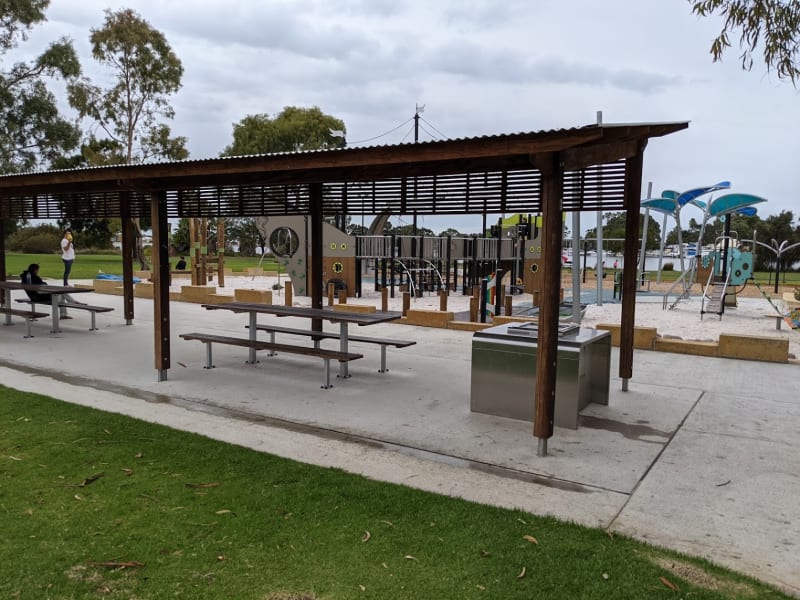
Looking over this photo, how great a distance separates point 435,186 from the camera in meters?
7.70

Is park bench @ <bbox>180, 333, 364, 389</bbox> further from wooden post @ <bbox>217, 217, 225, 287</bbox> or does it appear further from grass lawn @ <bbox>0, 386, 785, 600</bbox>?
wooden post @ <bbox>217, 217, 225, 287</bbox>

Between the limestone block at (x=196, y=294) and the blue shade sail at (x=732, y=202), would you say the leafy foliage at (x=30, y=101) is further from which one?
the blue shade sail at (x=732, y=202)

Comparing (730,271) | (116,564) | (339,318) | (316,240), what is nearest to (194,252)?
(316,240)

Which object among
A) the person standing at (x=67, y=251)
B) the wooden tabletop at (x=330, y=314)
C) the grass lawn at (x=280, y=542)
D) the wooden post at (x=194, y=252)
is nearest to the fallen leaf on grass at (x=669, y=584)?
the grass lawn at (x=280, y=542)

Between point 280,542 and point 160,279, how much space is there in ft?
15.1

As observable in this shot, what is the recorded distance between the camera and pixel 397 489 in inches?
164

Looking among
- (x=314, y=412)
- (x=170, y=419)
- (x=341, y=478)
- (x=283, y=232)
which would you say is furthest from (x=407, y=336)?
(x=283, y=232)

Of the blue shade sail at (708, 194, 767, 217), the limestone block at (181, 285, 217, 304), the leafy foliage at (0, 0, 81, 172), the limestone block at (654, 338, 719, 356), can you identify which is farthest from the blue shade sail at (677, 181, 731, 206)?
the leafy foliage at (0, 0, 81, 172)

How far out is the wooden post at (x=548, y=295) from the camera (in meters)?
4.74

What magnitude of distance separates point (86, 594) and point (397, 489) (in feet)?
6.39

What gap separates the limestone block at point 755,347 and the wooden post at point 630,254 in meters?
3.16

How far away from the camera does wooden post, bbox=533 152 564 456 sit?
4.74 meters

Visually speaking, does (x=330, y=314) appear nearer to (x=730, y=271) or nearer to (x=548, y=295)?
(x=548, y=295)

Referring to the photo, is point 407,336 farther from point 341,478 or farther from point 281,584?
point 281,584
